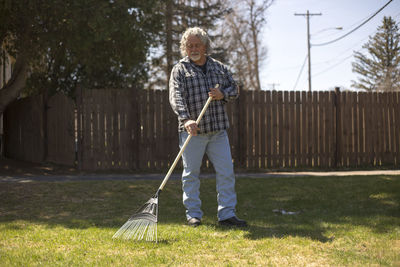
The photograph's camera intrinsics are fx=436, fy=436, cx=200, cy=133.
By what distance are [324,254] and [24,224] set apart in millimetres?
3385

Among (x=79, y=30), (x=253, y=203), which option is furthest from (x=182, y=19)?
(x=253, y=203)

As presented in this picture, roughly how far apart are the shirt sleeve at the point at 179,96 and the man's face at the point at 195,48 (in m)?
0.20

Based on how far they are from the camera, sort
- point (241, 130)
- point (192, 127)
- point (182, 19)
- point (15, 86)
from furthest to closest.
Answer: point (182, 19), point (15, 86), point (241, 130), point (192, 127)

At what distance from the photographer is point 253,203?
242 inches

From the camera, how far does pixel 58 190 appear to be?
275 inches

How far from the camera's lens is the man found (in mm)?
4555

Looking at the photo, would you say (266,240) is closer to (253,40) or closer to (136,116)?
(136,116)

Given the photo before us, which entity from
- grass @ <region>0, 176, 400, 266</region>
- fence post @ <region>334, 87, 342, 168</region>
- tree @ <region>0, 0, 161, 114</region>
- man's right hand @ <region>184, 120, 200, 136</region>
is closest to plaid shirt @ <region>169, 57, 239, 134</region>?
man's right hand @ <region>184, 120, 200, 136</region>

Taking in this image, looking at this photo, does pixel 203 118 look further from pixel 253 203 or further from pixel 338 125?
pixel 338 125

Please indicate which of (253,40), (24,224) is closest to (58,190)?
(24,224)

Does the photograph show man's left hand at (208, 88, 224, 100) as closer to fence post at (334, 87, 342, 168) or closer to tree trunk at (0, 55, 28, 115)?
fence post at (334, 87, 342, 168)

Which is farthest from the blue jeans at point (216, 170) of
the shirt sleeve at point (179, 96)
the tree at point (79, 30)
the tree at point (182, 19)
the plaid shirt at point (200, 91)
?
the tree at point (182, 19)

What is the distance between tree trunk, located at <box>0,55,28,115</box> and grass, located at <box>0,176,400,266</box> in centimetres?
398

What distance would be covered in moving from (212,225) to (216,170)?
0.58 m
